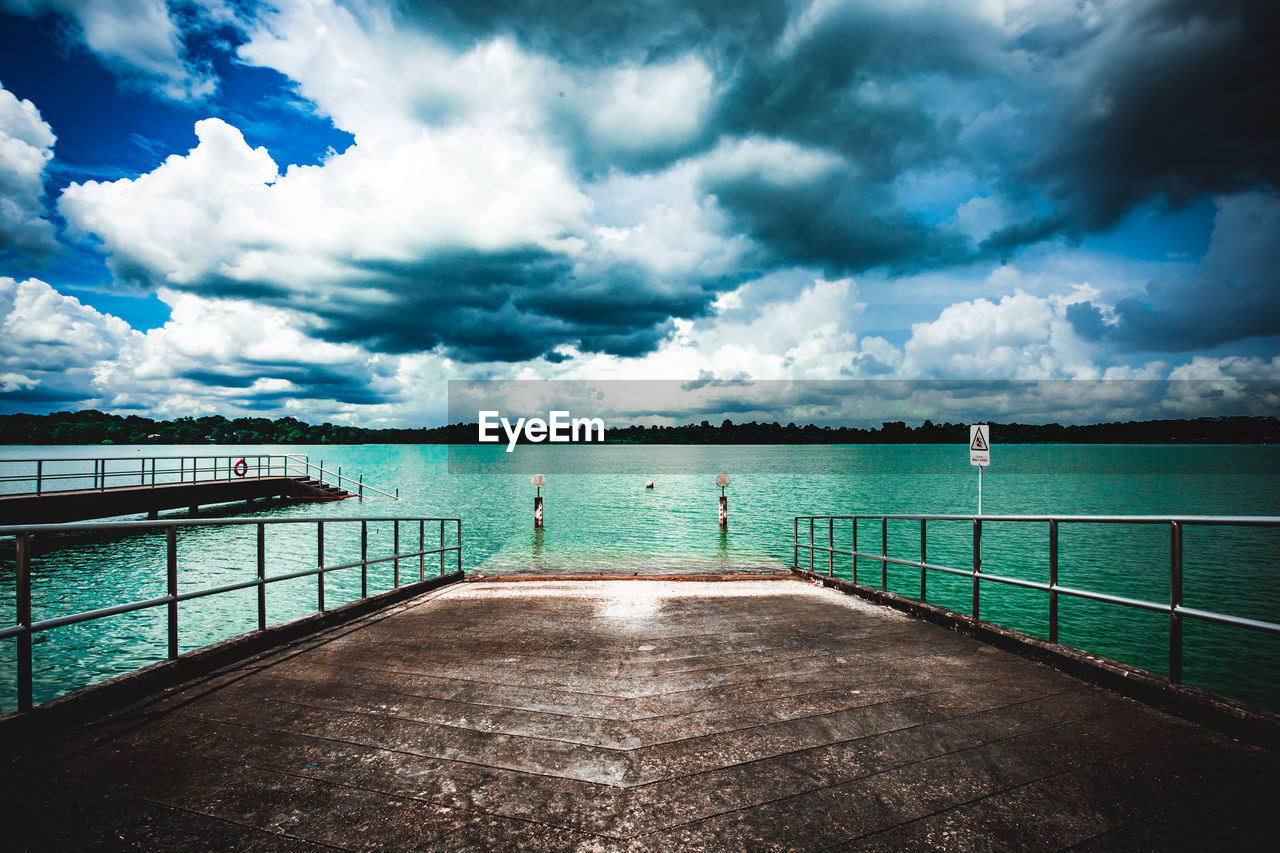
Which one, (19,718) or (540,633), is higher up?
(19,718)

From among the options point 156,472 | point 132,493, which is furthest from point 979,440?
point 156,472

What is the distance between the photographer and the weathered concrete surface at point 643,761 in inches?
100

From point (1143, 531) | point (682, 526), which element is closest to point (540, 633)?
point (682, 526)

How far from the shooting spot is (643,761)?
123 inches

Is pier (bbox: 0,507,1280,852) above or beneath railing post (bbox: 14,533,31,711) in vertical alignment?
beneath

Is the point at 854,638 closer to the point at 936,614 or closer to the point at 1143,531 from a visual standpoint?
the point at 936,614

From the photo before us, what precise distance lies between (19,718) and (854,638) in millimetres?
5903

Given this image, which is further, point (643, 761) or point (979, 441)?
point (979, 441)

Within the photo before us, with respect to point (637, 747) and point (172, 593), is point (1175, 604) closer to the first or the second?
point (637, 747)

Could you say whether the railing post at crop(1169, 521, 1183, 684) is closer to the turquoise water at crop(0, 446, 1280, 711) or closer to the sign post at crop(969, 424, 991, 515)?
the turquoise water at crop(0, 446, 1280, 711)

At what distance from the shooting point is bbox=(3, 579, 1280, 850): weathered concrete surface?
2547mm

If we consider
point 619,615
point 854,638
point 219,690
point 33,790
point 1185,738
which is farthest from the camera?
point 619,615

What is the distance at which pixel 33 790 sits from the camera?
2822 millimetres

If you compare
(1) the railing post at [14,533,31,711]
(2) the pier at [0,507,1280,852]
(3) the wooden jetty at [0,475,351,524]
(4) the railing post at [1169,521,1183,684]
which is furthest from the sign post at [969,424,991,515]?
(3) the wooden jetty at [0,475,351,524]
